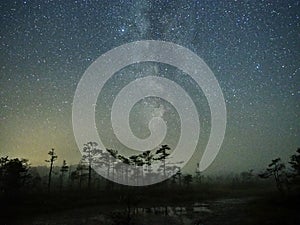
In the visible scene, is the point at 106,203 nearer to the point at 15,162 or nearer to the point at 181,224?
the point at 15,162

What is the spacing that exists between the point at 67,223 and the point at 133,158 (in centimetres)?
3540

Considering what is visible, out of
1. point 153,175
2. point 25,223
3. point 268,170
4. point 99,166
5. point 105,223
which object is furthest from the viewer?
point 153,175

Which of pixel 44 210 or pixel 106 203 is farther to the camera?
pixel 106 203

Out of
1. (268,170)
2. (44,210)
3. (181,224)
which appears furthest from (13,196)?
(268,170)

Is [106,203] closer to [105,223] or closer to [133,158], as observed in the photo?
[133,158]

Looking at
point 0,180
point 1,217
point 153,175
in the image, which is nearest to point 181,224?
point 1,217

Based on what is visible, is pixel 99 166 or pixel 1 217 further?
pixel 99 166

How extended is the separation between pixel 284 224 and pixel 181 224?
1050 cm

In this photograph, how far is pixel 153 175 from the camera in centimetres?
10731

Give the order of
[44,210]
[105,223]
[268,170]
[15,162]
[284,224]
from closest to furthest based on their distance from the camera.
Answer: [284,224] → [105,223] → [44,210] → [15,162] → [268,170]

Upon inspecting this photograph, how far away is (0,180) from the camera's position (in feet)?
168

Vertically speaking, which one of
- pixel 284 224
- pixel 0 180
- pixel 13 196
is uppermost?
pixel 0 180

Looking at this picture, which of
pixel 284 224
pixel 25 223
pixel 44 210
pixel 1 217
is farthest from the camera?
pixel 44 210

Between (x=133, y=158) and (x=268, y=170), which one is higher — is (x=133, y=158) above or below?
above
